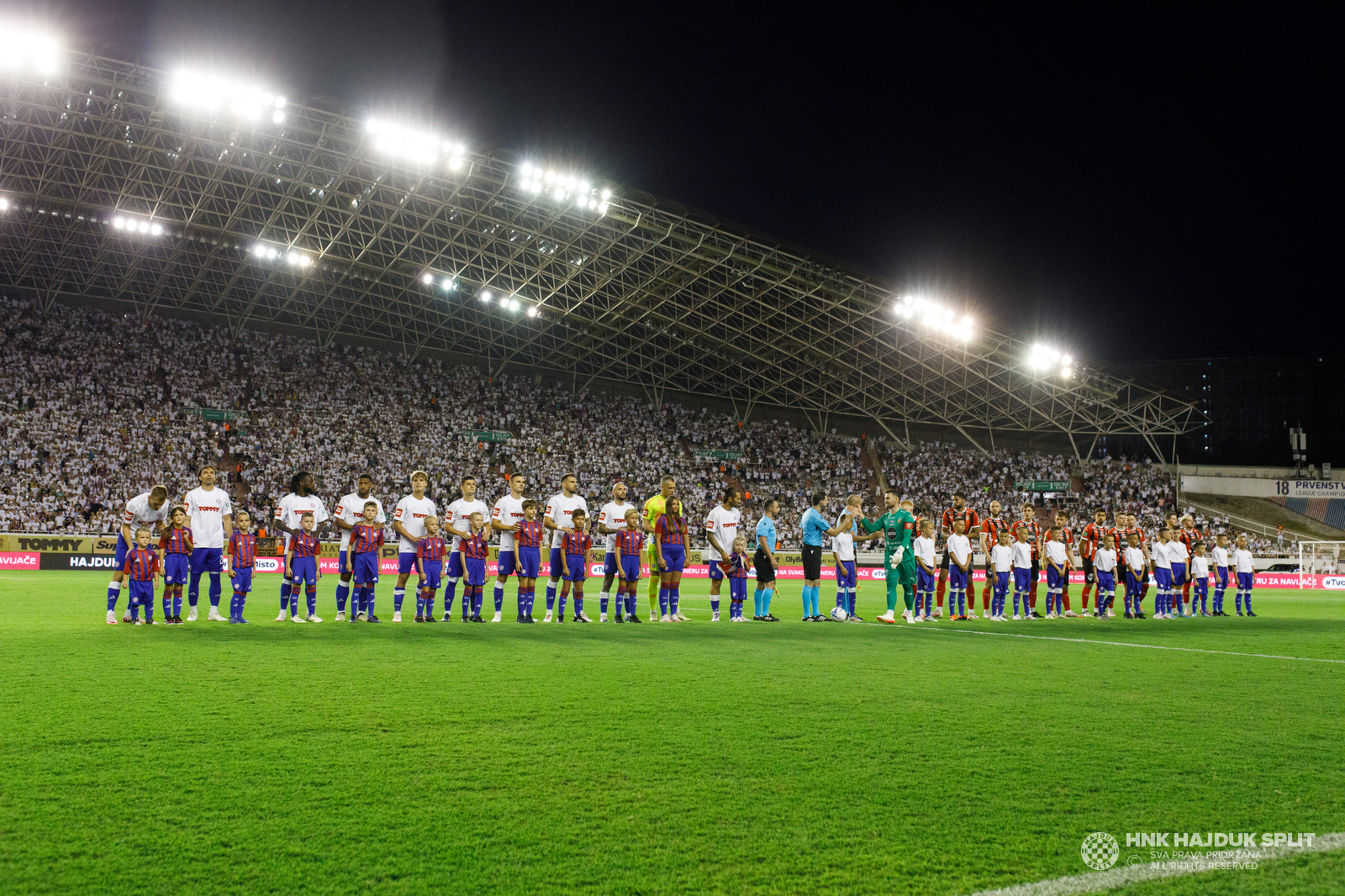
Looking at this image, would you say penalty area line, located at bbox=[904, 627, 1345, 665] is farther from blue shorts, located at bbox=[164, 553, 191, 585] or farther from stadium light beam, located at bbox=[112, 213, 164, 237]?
stadium light beam, located at bbox=[112, 213, 164, 237]

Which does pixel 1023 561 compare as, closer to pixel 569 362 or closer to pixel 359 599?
pixel 359 599

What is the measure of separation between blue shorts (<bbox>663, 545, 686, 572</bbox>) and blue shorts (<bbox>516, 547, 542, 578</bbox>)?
1.89 m

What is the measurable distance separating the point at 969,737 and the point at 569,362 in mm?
44507

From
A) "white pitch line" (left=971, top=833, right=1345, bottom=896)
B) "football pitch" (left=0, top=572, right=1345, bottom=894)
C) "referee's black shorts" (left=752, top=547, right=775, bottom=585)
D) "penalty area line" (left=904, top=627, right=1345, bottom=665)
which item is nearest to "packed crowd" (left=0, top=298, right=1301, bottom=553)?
"referee's black shorts" (left=752, top=547, right=775, bottom=585)

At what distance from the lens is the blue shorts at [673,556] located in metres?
13.0

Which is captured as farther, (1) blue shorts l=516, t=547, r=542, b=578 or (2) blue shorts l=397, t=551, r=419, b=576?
A: (1) blue shorts l=516, t=547, r=542, b=578

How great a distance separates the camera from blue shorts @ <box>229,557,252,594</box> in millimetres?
11492

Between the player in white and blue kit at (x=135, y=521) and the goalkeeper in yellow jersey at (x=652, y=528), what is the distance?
6429mm

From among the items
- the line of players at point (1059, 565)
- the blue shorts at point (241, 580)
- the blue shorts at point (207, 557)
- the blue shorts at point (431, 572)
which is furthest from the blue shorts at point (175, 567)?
the line of players at point (1059, 565)

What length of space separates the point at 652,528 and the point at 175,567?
21.1ft

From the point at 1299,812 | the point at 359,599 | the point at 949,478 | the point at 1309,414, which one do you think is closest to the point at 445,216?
the point at 359,599

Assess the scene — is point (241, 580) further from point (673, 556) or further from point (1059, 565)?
point (1059, 565)

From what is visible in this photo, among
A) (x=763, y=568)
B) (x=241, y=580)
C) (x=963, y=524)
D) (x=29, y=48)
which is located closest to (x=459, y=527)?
(x=241, y=580)

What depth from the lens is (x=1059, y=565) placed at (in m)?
17.0
